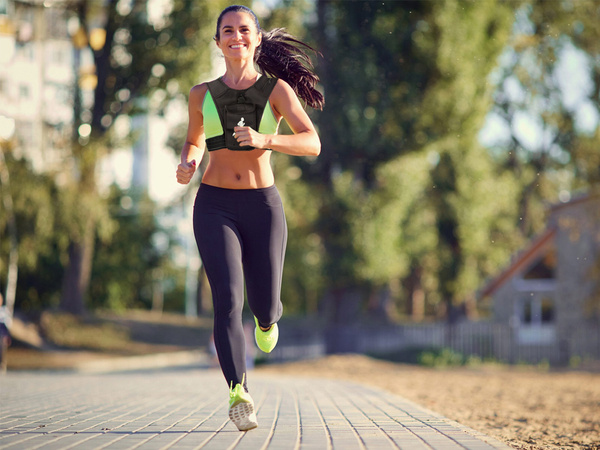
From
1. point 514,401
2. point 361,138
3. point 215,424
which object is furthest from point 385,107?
point 215,424

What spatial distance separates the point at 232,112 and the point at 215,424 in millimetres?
2243

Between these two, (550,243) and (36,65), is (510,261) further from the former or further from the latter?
(36,65)

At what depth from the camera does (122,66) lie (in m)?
29.4

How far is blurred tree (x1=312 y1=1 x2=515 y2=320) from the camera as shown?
862 inches

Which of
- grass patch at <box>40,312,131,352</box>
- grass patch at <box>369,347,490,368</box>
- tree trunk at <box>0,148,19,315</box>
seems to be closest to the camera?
grass patch at <box>369,347,490,368</box>

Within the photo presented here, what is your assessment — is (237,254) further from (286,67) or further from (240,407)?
(286,67)

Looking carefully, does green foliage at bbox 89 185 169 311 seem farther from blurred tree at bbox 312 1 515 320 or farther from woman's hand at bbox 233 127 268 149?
woman's hand at bbox 233 127 268 149

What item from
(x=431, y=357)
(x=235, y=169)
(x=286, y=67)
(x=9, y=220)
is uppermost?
(x=9, y=220)

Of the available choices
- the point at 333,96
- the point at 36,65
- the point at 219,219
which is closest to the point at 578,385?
the point at 333,96

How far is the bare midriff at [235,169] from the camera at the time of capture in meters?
5.36

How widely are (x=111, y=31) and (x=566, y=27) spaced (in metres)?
16.6

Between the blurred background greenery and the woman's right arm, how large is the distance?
16.4 meters

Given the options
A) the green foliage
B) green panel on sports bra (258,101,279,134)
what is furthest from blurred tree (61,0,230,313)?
green panel on sports bra (258,101,279,134)

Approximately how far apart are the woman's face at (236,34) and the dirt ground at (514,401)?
3315 mm
